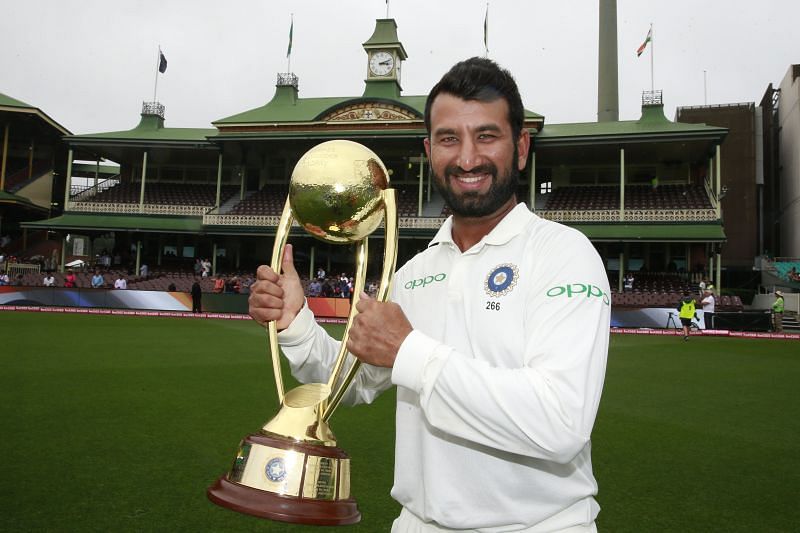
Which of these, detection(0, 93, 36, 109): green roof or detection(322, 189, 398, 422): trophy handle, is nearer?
detection(322, 189, 398, 422): trophy handle

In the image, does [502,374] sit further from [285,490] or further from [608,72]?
[608,72]

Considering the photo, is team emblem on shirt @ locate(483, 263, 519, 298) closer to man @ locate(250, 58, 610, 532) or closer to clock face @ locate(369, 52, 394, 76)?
man @ locate(250, 58, 610, 532)

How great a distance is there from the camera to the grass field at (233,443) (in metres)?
3.59

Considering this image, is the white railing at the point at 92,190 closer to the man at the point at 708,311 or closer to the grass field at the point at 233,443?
the grass field at the point at 233,443

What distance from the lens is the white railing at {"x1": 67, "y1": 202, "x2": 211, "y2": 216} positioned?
1214 inches

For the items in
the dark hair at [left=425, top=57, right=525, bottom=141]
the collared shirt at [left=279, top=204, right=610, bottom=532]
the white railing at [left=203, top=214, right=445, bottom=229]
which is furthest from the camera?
the white railing at [left=203, top=214, right=445, bottom=229]

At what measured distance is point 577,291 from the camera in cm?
145

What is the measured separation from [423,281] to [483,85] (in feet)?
2.10

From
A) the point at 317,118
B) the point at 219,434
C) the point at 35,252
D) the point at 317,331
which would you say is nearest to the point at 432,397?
the point at 317,331

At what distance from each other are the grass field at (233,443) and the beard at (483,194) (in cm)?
242

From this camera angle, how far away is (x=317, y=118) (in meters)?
29.5

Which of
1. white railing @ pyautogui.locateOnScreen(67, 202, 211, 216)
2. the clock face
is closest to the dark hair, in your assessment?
white railing @ pyautogui.locateOnScreen(67, 202, 211, 216)

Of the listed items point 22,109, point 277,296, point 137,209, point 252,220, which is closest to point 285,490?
point 277,296

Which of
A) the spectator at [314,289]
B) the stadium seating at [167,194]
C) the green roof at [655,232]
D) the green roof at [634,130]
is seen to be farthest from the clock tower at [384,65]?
the green roof at [655,232]
